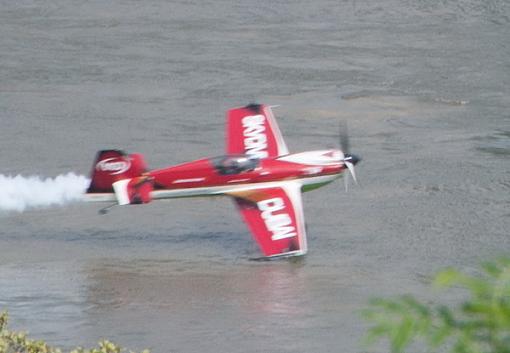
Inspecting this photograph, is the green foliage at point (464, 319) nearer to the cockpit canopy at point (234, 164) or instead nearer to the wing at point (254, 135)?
the cockpit canopy at point (234, 164)

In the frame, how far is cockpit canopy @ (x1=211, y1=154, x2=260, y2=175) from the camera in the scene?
17.2m

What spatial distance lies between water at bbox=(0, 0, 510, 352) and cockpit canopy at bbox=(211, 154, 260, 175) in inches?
56.0

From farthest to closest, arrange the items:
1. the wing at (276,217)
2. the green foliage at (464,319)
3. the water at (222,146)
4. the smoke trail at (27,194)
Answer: the smoke trail at (27,194) → the wing at (276,217) → the water at (222,146) → the green foliage at (464,319)

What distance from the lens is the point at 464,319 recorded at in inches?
100

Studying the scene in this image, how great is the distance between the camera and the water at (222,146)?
49.5 ft

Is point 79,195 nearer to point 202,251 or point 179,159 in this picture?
point 202,251

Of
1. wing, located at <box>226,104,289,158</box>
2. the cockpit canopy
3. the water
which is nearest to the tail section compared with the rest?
the cockpit canopy

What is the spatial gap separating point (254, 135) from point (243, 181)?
1.55 m

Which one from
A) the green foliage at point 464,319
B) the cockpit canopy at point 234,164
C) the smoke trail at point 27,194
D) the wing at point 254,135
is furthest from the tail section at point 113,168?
the green foliage at point 464,319

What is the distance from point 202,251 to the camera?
58.2 feet

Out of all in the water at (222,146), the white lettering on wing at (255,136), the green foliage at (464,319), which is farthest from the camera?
the white lettering on wing at (255,136)

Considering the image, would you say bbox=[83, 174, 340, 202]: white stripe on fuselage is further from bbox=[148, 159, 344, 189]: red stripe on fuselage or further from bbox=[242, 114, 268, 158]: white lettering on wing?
bbox=[242, 114, 268, 158]: white lettering on wing

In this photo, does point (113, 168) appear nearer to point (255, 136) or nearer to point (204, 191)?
point (204, 191)

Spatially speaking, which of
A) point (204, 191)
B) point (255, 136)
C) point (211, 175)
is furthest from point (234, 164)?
point (255, 136)
